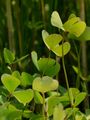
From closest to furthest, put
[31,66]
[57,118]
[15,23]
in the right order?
[57,118] → [31,66] → [15,23]

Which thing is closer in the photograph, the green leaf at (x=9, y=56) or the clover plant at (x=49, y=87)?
the clover plant at (x=49, y=87)

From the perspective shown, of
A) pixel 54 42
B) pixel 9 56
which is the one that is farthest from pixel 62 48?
pixel 9 56

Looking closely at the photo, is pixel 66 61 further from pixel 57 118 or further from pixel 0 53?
pixel 57 118

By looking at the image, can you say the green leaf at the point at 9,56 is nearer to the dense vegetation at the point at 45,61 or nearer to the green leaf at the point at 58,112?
the dense vegetation at the point at 45,61

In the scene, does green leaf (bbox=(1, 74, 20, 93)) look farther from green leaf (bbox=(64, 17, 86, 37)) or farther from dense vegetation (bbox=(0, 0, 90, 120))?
green leaf (bbox=(64, 17, 86, 37))

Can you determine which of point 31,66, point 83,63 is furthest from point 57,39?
point 31,66

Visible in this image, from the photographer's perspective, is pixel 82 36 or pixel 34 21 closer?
pixel 82 36

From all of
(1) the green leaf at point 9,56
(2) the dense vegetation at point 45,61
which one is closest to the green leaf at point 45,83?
(2) the dense vegetation at point 45,61

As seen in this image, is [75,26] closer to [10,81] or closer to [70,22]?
[70,22]

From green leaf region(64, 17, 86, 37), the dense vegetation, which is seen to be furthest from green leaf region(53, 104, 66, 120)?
green leaf region(64, 17, 86, 37)
